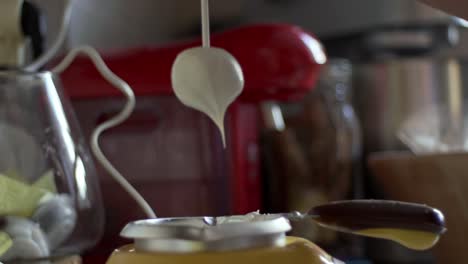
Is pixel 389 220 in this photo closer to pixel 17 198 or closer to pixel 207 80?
pixel 207 80

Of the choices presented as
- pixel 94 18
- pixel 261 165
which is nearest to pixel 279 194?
pixel 261 165

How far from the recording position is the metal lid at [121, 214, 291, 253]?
1.03ft

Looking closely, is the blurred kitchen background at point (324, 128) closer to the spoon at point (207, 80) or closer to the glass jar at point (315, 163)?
the glass jar at point (315, 163)

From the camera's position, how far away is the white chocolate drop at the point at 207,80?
365 mm

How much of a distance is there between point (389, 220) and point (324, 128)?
46 centimetres

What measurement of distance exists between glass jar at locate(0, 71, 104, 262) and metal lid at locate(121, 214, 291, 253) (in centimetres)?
16

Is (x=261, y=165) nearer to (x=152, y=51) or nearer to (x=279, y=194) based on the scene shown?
(x=279, y=194)

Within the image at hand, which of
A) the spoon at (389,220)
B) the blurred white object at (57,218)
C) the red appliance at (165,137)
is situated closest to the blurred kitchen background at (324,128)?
→ the red appliance at (165,137)

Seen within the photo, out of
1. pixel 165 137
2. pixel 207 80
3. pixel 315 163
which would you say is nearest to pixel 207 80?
pixel 207 80

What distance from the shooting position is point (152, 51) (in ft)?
1.94

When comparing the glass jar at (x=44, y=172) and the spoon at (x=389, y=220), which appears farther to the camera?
the glass jar at (x=44, y=172)

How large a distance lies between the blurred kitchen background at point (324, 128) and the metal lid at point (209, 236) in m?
0.27

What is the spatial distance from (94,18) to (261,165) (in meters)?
0.25

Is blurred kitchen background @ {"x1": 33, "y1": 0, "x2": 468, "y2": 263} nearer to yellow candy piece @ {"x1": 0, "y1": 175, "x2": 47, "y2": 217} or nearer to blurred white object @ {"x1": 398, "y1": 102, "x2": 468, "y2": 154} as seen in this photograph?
blurred white object @ {"x1": 398, "y1": 102, "x2": 468, "y2": 154}
